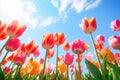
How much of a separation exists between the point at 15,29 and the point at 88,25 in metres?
1.41

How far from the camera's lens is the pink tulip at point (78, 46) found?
3920 mm

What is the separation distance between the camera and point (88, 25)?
4.18 meters

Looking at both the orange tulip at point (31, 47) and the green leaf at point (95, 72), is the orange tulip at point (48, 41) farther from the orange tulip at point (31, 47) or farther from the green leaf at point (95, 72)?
the orange tulip at point (31, 47)

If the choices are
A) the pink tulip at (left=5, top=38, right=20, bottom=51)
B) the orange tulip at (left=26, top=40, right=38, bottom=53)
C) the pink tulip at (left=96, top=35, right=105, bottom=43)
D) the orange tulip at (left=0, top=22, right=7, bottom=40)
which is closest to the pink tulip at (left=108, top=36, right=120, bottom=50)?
the orange tulip at (left=26, top=40, right=38, bottom=53)

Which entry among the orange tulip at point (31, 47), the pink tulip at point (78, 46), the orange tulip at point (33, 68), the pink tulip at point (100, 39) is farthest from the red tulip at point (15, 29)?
the pink tulip at point (100, 39)

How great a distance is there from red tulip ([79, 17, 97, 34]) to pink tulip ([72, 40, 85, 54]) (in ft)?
0.76

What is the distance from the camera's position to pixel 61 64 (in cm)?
601

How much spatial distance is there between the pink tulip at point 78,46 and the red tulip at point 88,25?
231 millimetres

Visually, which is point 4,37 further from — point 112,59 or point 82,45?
point 112,59

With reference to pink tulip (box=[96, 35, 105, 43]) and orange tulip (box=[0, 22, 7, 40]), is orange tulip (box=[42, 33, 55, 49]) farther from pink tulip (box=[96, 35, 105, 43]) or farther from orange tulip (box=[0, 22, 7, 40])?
pink tulip (box=[96, 35, 105, 43])

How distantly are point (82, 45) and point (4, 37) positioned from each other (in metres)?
1.34

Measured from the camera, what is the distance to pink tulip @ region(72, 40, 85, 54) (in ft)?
12.9

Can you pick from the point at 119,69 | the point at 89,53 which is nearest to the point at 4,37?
the point at 119,69

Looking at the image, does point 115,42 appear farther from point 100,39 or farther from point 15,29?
point 100,39
